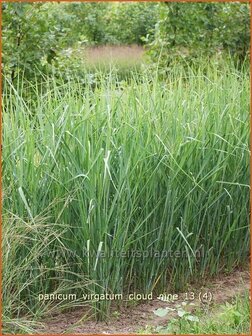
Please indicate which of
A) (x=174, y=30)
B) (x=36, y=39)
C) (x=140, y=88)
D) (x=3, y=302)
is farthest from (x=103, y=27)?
(x=3, y=302)

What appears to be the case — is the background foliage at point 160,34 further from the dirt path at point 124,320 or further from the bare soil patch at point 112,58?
the dirt path at point 124,320

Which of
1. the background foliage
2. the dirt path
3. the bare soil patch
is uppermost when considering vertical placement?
the background foliage

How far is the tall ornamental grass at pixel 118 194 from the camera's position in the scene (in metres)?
3.03

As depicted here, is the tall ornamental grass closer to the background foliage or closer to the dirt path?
the dirt path

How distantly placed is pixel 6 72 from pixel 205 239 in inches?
80.7

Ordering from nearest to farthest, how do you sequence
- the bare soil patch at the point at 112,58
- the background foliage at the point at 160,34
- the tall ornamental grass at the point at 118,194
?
the tall ornamental grass at the point at 118,194
the background foliage at the point at 160,34
the bare soil patch at the point at 112,58

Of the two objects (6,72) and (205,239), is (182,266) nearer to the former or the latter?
(205,239)

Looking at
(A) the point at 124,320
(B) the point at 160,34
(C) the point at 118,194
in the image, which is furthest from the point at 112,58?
(A) the point at 124,320

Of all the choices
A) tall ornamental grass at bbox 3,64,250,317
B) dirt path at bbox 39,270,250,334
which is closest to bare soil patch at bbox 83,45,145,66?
tall ornamental grass at bbox 3,64,250,317

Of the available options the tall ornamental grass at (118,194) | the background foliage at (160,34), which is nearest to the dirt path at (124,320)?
the tall ornamental grass at (118,194)

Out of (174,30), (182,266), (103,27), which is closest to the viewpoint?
(182,266)

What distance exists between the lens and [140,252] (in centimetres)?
327

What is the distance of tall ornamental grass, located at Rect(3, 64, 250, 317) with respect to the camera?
9.95 ft

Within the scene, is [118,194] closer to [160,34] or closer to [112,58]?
[112,58]
